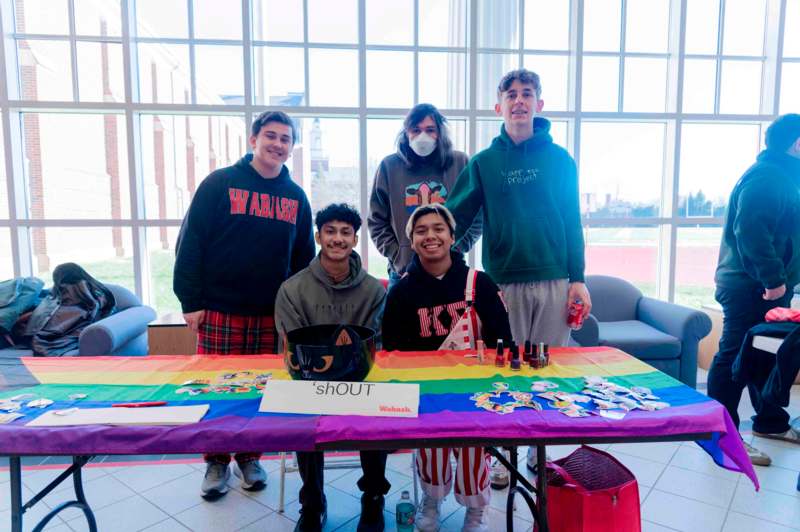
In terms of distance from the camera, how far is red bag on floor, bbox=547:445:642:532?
1353mm

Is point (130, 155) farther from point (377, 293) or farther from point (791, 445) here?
point (791, 445)

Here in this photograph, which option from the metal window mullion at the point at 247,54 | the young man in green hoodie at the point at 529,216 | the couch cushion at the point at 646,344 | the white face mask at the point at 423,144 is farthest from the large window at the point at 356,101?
the young man in green hoodie at the point at 529,216

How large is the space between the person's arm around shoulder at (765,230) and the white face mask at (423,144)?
1535 millimetres

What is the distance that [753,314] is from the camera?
238 centimetres

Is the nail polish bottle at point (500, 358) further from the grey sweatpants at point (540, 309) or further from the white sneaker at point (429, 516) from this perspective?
the white sneaker at point (429, 516)

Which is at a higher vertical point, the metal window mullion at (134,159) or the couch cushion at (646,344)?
the metal window mullion at (134,159)

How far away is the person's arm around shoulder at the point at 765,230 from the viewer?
7.20 ft

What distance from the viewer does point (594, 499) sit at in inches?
53.2

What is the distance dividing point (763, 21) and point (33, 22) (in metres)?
6.27

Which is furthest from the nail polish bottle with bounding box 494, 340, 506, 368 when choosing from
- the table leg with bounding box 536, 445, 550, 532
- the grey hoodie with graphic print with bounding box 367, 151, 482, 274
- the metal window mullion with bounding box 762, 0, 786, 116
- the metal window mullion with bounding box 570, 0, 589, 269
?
the metal window mullion with bounding box 762, 0, 786, 116

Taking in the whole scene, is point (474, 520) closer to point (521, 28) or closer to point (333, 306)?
point (333, 306)

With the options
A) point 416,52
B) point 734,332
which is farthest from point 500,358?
point 416,52

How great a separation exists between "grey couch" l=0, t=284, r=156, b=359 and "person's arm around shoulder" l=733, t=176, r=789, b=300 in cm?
348

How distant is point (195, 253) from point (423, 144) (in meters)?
1.10
